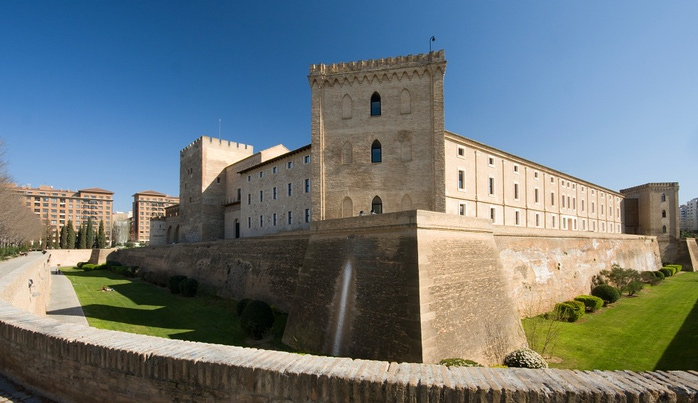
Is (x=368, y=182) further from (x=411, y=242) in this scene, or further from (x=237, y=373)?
(x=237, y=373)

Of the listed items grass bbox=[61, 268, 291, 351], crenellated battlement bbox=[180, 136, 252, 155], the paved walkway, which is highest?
crenellated battlement bbox=[180, 136, 252, 155]

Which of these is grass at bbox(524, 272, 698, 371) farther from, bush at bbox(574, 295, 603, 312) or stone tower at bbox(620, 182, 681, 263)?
stone tower at bbox(620, 182, 681, 263)

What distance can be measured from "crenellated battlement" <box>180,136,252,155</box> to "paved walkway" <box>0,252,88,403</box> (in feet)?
60.4

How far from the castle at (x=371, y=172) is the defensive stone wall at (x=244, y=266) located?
3262 mm

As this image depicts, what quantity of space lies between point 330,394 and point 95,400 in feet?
10.4

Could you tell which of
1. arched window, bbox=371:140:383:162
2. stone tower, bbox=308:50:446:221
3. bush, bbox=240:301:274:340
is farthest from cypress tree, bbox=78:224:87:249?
arched window, bbox=371:140:383:162

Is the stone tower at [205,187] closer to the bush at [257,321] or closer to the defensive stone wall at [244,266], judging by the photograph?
the defensive stone wall at [244,266]

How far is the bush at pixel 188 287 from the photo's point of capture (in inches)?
1038

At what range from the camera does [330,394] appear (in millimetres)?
3621

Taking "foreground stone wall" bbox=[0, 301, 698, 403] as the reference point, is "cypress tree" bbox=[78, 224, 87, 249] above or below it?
below

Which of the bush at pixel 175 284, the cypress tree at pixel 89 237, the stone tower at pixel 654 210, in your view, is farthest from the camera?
the cypress tree at pixel 89 237

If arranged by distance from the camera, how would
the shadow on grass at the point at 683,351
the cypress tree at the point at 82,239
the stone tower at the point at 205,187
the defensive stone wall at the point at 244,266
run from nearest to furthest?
the shadow on grass at the point at 683,351 < the defensive stone wall at the point at 244,266 < the stone tower at the point at 205,187 < the cypress tree at the point at 82,239

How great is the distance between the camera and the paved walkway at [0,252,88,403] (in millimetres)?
4730

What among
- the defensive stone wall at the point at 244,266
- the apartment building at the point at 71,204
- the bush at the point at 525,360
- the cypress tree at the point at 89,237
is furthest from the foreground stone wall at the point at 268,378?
the apartment building at the point at 71,204
